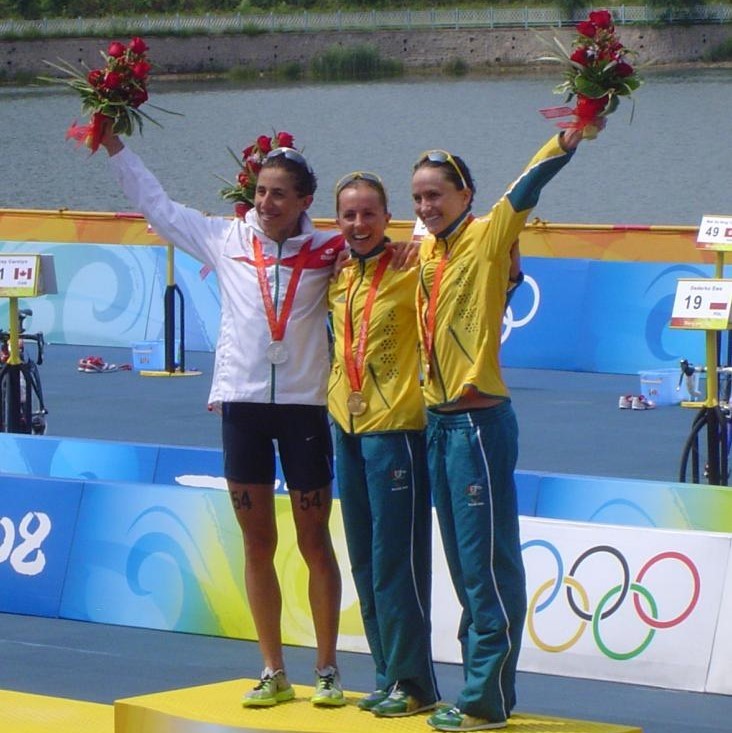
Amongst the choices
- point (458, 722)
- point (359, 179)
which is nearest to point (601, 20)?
point (359, 179)

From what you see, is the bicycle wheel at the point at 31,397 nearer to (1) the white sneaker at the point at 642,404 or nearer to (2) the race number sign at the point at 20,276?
(2) the race number sign at the point at 20,276

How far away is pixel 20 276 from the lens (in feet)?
41.0

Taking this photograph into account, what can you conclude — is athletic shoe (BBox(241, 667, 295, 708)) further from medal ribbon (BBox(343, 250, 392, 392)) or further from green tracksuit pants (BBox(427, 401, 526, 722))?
medal ribbon (BBox(343, 250, 392, 392))

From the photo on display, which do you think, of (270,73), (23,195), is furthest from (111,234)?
(270,73)

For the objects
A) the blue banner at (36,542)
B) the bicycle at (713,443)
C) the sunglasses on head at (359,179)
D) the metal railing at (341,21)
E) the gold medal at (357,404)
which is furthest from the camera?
the metal railing at (341,21)

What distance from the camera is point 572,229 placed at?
1666 cm

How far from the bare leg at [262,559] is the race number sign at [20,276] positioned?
6.77 metres

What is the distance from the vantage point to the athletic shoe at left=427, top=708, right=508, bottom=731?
5.43 meters

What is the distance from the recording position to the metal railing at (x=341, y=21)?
66875 mm

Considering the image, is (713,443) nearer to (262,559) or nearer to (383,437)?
(262,559)

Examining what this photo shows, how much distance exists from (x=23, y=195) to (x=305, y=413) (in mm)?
37389

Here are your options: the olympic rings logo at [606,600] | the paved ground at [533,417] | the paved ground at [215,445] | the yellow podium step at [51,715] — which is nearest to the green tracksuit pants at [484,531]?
the paved ground at [215,445]

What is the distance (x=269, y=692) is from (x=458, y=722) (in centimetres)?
73

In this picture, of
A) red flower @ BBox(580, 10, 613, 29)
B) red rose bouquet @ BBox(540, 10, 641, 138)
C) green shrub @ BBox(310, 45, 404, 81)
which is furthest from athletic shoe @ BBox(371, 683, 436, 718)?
green shrub @ BBox(310, 45, 404, 81)
